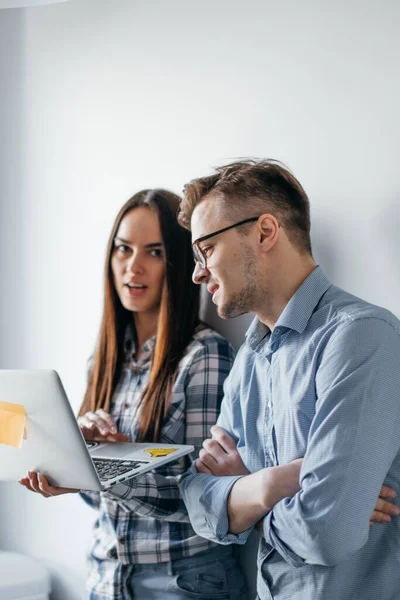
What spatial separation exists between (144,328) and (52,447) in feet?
2.51

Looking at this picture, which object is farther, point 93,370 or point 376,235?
point 93,370

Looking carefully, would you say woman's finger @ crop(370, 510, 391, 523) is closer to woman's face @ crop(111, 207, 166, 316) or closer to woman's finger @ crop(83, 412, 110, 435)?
woman's finger @ crop(83, 412, 110, 435)

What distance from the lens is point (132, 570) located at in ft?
6.68

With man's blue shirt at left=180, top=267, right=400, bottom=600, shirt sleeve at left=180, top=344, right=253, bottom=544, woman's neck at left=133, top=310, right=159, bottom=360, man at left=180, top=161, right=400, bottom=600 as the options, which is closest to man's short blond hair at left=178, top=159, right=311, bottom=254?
man at left=180, top=161, right=400, bottom=600

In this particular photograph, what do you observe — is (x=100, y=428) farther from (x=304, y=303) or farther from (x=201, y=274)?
(x=304, y=303)

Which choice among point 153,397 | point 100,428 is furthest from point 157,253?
point 100,428

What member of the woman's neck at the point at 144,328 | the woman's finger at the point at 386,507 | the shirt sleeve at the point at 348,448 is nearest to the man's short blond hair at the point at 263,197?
the shirt sleeve at the point at 348,448

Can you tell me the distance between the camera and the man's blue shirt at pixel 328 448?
1.33 metres

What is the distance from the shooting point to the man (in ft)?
4.39

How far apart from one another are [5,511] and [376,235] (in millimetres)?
2003

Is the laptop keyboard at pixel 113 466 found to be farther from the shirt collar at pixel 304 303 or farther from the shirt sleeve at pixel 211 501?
the shirt collar at pixel 304 303

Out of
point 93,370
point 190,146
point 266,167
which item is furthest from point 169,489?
point 190,146

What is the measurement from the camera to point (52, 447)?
1.62 metres

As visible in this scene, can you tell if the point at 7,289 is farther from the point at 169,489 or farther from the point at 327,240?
the point at 327,240
